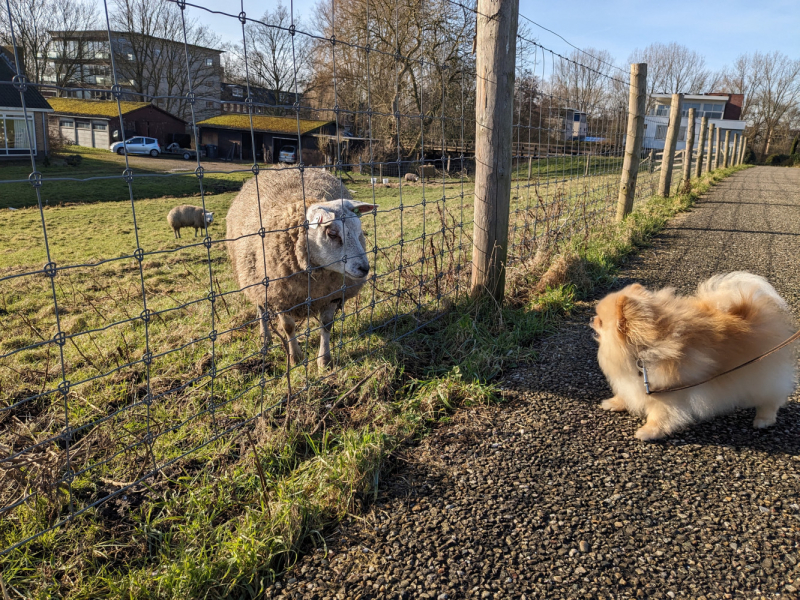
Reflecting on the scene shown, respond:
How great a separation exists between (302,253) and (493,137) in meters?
1.96

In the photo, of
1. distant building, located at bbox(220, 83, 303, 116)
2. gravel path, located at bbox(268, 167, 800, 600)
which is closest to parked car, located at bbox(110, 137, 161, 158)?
distant building, located at bbox(220, 83, 303, 116)

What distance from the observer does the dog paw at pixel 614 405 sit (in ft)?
11.6

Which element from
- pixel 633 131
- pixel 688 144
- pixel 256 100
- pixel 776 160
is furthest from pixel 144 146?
pixel 776 160

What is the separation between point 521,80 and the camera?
794 cm

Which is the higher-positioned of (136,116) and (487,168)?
(136,116)

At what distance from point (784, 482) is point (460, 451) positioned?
5.56 feet

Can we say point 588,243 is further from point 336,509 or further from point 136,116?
point 136,116

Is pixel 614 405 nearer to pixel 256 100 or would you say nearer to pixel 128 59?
pixel 256 100

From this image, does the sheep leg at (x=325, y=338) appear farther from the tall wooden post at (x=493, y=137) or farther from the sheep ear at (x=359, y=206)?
the tall wooden post at (x=493, y=137)

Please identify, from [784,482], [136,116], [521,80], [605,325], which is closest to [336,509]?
[605,325]

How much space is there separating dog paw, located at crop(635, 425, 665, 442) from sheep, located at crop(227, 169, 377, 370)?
2229 mm

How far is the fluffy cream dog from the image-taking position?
3.06 meters

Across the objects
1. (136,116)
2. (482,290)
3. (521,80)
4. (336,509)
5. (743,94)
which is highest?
(743,94)

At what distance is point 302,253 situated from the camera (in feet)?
14.0
